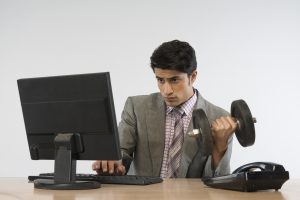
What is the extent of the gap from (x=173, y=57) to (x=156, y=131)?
1.28 ft

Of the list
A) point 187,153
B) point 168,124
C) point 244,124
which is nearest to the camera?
point 244,124

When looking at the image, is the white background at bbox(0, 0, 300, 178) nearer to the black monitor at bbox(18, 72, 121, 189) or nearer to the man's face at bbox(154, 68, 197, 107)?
the man's face at bbox(154, 68, 197, 107)

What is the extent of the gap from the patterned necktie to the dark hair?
247 mm

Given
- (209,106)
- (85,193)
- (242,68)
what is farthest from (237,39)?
(85,193)

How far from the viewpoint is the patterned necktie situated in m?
2.37

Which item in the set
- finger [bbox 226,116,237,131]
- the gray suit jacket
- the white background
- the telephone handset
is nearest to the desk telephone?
the telephone handset

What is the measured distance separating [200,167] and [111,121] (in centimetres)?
81

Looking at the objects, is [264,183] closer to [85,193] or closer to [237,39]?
[85,193]

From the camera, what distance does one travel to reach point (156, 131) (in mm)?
2438

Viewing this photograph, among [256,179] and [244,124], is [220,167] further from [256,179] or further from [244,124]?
[256,179]

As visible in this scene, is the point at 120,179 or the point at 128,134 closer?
the point at 120,179

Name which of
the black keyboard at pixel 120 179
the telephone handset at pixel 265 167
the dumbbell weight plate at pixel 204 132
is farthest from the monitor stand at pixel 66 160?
the telephone handset at pixel 265 167

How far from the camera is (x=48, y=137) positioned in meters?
1.76

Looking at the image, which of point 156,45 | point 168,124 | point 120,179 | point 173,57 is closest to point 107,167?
point 120,179
